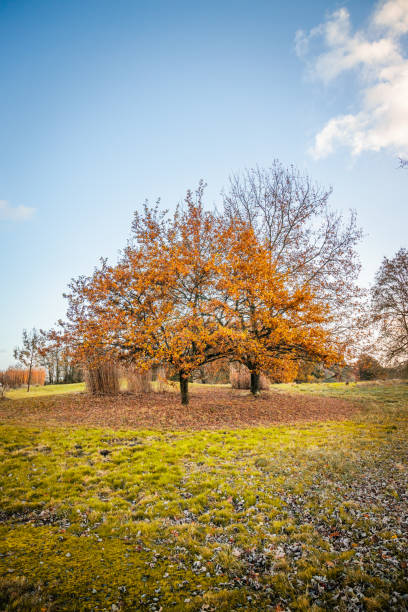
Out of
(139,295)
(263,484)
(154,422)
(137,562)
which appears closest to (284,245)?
(139,295)

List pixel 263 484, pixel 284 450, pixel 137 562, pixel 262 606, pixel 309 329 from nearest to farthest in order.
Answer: pixel 262 606
pixel 137 562
pixel 263 484
pixel 284 450
pixel 309 329

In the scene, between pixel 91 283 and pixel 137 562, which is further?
pixel 91 283

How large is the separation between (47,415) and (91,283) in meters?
7.47

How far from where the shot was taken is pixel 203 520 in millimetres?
5340

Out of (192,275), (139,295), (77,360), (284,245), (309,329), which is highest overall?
(284,245)

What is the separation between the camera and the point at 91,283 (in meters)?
16.1

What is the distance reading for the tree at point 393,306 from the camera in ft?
68.3

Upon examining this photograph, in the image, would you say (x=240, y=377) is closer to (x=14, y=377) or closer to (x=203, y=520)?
(x=203, y=520)

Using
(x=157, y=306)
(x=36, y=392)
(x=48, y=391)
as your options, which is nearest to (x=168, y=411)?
(x=157, y=306)

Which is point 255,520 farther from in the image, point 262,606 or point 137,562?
point 137,562

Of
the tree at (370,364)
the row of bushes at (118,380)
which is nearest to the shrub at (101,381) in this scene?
the row of bushes at (118,380)

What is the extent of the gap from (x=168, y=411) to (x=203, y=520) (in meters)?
10.6

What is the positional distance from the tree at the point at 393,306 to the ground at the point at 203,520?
1233 centimetres

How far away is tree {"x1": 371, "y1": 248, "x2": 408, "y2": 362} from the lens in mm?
20828
